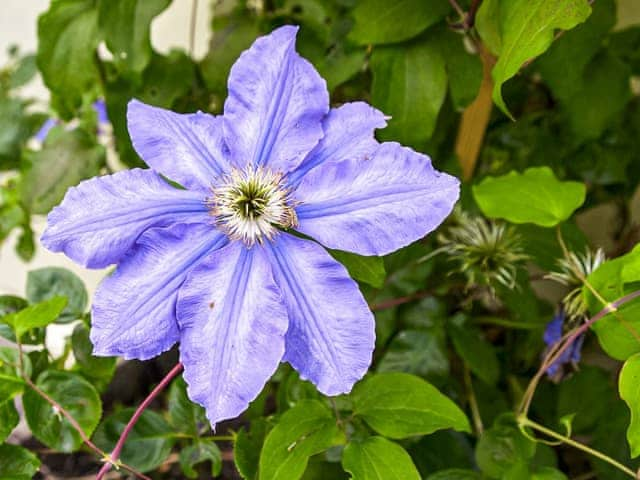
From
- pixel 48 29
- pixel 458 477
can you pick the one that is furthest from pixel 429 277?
pixel 48 29

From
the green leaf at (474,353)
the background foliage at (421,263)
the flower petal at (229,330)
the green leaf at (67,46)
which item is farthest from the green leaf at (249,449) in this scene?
the green leaf at (67,46)

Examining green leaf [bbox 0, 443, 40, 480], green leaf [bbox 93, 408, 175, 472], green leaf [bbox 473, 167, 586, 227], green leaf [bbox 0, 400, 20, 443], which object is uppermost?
green leaf [bbox 473, 167, 586, 227]

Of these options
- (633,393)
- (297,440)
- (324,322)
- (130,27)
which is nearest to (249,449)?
(297,440)

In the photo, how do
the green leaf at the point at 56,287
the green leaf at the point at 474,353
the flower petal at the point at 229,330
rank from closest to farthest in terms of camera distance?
1. the flower petal at the point at 229,330
2. the green leaf at the point at 56,287
3. the green leaf at the point at 474,353

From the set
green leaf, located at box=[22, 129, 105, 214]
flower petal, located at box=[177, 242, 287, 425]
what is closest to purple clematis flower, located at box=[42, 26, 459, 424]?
flower petal, located at box=[177, 242, 287, 425]

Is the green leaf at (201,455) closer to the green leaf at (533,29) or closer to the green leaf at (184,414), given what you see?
the green leaf at (184,414)

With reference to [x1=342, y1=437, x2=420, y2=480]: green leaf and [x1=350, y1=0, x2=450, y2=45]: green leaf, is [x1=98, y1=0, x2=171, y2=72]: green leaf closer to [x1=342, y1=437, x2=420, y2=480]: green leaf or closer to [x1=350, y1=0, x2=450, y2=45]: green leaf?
[x1=350, y1=0, x2=450, y2=45]: green leaf
